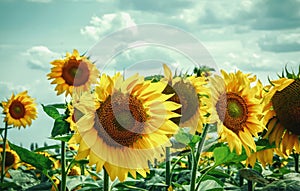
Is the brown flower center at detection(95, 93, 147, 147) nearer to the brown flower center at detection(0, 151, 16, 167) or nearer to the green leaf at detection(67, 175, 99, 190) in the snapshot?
the green leaf at detection(67, 175, 99, 190)

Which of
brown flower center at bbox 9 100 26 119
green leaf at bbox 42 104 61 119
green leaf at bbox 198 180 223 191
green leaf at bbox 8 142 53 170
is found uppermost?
brown flower center at bbox 9 100 26 119

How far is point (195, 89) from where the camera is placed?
2895 mm

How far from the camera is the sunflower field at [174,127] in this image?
6.98ft

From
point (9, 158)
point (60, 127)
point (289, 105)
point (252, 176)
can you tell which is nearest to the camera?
point (252, 176)

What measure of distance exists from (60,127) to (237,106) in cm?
97

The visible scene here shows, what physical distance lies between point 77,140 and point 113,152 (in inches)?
7.1

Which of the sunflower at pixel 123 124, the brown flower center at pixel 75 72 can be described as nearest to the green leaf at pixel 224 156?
the sunflower at pixel 123 124

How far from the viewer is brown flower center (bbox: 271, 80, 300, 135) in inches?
106

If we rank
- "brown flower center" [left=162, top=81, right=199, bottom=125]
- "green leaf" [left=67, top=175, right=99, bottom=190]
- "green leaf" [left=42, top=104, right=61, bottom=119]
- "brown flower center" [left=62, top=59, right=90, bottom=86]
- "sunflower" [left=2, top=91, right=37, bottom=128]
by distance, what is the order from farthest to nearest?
"sunflower" [left=2, top=91, right=37, bottom=128] < "brown flower center" [left=62, top=59, right=90, bottom=86] < "green leaf" [left=67, top=175, right=99, bottom=190] < "green leaf" [left=42, top=104, right=61, bottom=119] < "brown flower center" [left=162, top=81, right=199, bottom=125]

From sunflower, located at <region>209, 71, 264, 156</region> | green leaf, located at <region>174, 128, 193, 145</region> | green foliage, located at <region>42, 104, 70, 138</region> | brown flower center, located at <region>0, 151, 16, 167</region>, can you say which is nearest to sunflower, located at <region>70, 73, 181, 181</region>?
green leaf, located at <region>174, 128, 193, 145</region>

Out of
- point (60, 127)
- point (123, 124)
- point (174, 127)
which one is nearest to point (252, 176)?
point (174, 127)

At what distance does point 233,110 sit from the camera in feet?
9.05

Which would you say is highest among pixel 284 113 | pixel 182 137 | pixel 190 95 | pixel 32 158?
pixel 190 95

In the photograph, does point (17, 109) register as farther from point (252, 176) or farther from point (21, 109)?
point (252, 176)
